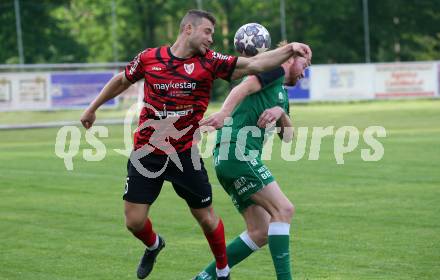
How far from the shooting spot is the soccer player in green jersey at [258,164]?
7594mm

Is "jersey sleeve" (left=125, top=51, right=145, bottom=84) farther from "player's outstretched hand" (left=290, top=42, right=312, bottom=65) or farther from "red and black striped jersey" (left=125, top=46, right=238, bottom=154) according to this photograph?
"player's outstretched hand" (left=290, top=42, right=312, bottom=65)

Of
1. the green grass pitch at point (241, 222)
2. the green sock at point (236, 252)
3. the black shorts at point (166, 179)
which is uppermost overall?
the black shorts at point (166, 179)

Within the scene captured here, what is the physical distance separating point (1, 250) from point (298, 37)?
49069 millimetres

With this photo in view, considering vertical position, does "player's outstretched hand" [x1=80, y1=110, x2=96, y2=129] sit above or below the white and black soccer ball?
below

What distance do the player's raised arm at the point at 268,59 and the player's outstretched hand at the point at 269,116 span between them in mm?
321

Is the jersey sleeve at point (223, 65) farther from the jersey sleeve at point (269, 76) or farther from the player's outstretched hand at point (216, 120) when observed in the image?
the player's outstretched hand at point (216, 120)

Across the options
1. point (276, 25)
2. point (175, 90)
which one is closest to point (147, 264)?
point (175, 90)

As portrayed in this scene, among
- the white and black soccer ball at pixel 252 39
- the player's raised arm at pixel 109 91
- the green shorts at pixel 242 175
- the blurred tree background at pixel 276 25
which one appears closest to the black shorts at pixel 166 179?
the green shorts at pixel 242 175

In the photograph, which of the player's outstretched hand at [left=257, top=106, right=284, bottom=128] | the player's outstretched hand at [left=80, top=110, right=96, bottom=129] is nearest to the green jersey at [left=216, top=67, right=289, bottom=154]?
the player's outstretched hand at [left=257, top=106, right=284, bottom=128]

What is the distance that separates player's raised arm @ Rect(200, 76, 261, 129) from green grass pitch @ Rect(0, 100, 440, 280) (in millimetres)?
1852

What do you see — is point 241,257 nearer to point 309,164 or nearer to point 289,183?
point 289,183

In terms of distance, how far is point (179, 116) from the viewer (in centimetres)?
782

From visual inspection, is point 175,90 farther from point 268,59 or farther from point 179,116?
point 268,59

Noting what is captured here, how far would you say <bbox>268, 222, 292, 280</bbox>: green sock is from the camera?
7.55m
